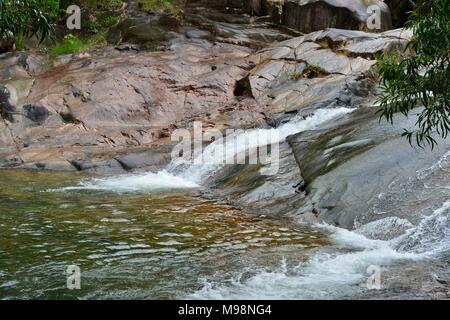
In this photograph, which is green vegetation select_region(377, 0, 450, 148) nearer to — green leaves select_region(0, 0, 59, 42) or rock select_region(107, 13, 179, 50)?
green leaves select_region(0, 0, 59, 42)

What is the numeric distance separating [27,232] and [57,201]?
241cm

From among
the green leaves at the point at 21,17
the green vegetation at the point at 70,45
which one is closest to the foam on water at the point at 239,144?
the green leaves at the point at 21,17

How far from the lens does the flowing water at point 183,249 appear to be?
21.0 feet

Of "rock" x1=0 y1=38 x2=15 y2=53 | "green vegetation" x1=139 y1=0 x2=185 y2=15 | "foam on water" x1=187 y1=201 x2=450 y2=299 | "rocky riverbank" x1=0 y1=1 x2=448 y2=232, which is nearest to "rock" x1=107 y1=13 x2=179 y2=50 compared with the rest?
"rocky riverbank" x1=0 y1=1 x2=448 y2=232

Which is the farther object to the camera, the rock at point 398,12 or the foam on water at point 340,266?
the rock at point 398,12

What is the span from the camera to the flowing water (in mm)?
6410

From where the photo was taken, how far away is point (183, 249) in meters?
7.94

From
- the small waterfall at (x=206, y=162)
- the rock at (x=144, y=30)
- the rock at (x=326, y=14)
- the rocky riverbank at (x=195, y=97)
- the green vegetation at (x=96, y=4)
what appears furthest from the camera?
the green vegetation at (x=96, y=4)

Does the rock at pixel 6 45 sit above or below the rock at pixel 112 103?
above

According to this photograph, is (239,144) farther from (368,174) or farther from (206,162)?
(368,174)

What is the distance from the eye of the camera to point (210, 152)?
1502 centimetres

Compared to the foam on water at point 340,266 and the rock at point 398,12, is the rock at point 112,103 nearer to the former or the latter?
the rock at point 398,12

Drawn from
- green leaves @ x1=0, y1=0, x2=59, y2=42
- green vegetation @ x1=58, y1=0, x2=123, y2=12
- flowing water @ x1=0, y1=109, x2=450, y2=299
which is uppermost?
green vegetation @ x1=58, y1=0, x2=123, y2=12
